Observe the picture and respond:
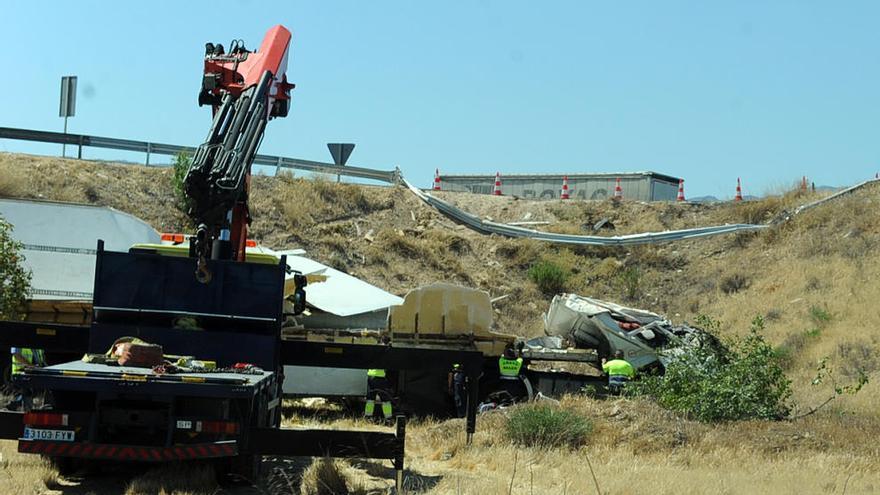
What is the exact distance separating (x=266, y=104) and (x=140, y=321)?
14.2ft

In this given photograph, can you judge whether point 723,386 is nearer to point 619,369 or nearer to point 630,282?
point 619,369

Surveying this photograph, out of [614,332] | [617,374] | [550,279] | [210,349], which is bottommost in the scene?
[617,374]

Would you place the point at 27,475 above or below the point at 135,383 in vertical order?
below

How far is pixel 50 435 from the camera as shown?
9.47 m

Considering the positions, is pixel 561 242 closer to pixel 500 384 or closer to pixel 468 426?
pixel 500 384

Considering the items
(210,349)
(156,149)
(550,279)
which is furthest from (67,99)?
(210,349)

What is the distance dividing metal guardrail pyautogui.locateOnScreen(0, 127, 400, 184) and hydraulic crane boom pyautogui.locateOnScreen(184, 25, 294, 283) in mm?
18344

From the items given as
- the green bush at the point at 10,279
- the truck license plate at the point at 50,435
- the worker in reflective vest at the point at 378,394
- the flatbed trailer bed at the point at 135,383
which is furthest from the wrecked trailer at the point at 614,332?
the truck license plate at the point at 50,435

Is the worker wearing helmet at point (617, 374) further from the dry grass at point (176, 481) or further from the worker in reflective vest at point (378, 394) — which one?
the dry grass at point (176, 481)

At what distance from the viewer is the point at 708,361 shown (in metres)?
17.0

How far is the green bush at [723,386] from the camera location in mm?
15656

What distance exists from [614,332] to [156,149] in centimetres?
1912

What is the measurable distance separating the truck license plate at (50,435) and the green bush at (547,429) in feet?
18.5

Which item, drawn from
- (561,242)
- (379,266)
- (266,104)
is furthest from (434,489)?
(561,242)
